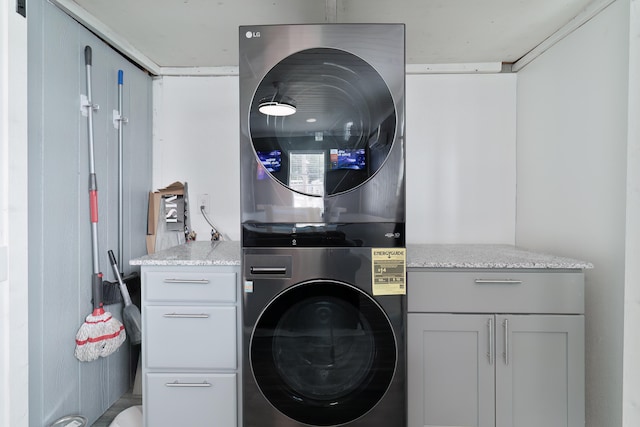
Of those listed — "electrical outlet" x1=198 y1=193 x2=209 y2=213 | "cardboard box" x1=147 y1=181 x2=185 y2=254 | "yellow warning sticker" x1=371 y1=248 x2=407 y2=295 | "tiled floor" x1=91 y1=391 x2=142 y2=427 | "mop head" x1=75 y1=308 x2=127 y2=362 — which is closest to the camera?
"yellow warning sticker" x1=371 y1=248 x2=407 y2=295

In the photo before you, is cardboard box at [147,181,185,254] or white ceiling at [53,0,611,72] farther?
cardboard box at [147,181,185,254]

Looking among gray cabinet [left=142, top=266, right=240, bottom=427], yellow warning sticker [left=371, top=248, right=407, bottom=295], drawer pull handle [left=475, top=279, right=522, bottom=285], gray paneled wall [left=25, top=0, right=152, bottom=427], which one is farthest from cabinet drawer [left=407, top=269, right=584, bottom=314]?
gray paneled wall [left=25, top=0, right=152, bottom=427]

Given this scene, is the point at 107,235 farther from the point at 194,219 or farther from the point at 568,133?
the point at 568,133

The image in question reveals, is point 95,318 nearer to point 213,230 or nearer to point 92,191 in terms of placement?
point 92,191

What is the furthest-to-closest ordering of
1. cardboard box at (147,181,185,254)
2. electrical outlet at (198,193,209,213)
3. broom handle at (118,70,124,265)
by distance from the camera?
electrical outlet at (198,193,209,213) → cardboard box at (147,181,185,254) → broom handle at (118,70,124,265)

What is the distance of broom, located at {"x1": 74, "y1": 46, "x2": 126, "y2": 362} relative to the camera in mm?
1558

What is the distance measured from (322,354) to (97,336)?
1.18 metres

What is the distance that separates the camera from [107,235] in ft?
5.86

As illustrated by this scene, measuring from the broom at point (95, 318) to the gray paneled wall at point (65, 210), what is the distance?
3cm

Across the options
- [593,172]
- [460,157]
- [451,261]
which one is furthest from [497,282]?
[460,157]

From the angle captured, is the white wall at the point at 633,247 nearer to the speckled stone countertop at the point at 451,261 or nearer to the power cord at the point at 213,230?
the speckled stone countertop at the point at 451,261

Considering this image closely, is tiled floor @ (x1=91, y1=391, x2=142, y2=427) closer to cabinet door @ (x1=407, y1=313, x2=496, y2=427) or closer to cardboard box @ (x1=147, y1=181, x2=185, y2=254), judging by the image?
cardboard box @ (x1=147, y1=181, x2=185, y2=254)
